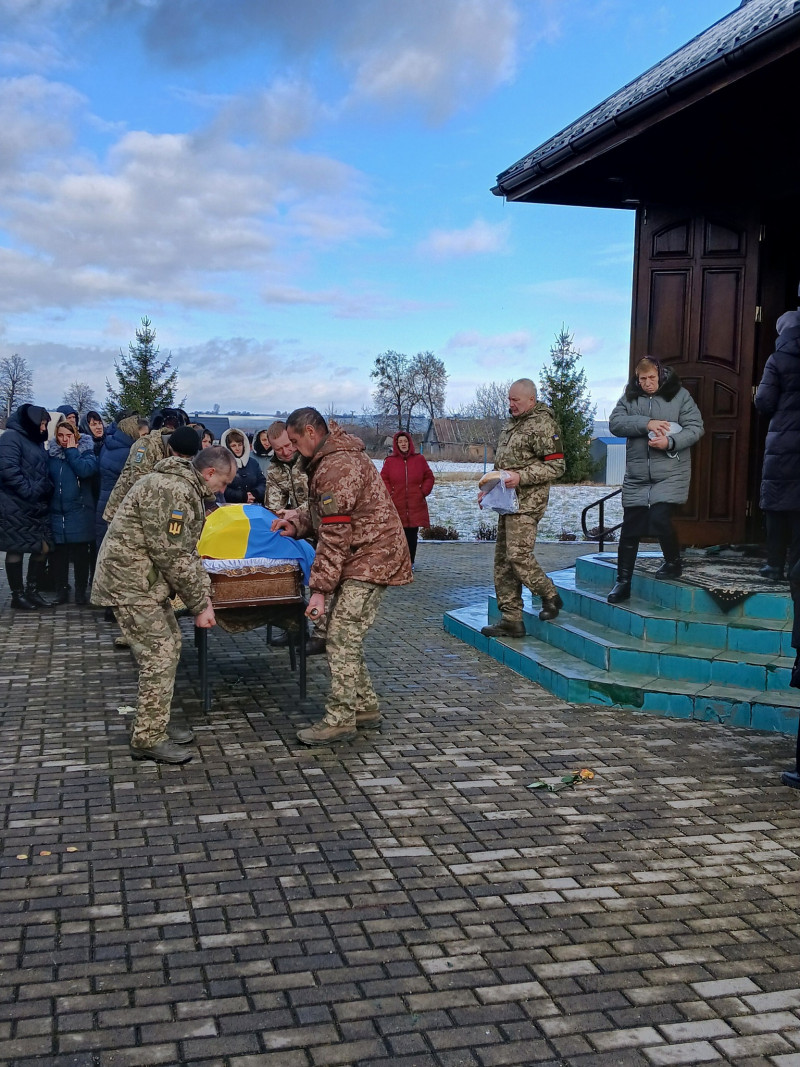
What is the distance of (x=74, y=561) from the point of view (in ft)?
35.0

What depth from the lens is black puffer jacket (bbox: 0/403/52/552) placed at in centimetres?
997

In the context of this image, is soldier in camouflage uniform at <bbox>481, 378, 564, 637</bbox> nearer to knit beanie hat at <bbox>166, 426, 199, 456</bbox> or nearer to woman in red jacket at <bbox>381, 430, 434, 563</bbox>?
knit beanie hat at <bbox>166, 426, 199, 456</bbox>

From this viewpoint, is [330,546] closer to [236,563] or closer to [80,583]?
[236,563]

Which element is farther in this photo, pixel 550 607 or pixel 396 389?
pixel 396 389

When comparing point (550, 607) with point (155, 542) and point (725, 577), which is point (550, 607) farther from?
point (155, 542)

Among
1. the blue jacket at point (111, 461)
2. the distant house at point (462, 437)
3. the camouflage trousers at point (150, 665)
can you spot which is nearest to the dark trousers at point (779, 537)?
the camouflage trousers at point (150, 665)

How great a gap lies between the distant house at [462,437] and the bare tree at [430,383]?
60.8 inches

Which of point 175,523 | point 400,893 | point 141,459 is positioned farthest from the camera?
point 141,459

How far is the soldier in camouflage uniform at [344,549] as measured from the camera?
18.6 feet

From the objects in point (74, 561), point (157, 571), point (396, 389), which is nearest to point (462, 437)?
point (396, 389)

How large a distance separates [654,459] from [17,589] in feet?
21.5

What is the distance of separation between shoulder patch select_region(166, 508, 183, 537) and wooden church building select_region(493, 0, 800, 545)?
16.6 feet

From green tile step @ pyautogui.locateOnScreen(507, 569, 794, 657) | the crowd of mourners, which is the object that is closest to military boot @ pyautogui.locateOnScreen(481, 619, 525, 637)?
green tile step @ pyautogui.locateOnScreen(507, 569, 794, 657)

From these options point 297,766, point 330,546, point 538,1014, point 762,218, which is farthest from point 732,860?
point 762,218
